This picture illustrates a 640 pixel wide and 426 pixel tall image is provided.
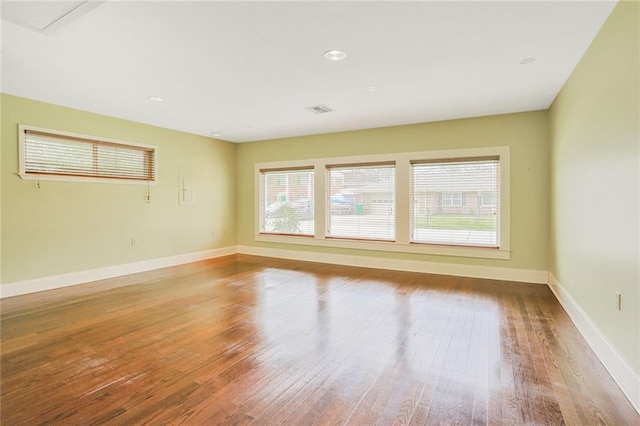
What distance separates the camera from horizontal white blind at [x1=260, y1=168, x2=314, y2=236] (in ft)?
21.9

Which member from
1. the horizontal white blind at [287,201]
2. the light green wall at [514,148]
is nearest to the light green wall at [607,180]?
the light green wall at [514,148]

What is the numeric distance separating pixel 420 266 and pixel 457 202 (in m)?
1.21

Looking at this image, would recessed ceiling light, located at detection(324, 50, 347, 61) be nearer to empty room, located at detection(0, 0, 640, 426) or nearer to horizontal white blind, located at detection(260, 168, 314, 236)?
empty room, located at detection(0, 0, 640, 426)

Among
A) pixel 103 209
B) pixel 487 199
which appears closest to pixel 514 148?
pixel 487 199

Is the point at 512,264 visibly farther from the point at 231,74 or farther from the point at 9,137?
the point at 9,137

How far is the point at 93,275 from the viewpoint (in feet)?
16.2

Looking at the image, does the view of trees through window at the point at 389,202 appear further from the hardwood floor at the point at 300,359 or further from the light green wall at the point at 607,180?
the light green wall at the point at 607,180

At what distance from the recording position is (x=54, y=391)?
2057mm

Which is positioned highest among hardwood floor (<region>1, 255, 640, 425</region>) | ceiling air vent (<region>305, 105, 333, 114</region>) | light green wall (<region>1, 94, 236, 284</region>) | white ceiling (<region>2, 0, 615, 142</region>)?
ceiling air vent (<region>305, 105, 333, 114</region>)

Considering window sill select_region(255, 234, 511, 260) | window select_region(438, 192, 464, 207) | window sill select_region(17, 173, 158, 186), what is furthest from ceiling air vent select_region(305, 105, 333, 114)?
window sill select_region(17, 173, 158, 186)

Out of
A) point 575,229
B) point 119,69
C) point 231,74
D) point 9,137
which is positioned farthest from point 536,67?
point 9,137

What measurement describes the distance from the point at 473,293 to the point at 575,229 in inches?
55.7

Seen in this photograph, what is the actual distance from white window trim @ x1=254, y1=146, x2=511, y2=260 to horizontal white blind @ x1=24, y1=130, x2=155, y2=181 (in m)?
2.37

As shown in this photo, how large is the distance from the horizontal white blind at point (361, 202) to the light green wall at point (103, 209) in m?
2.53
